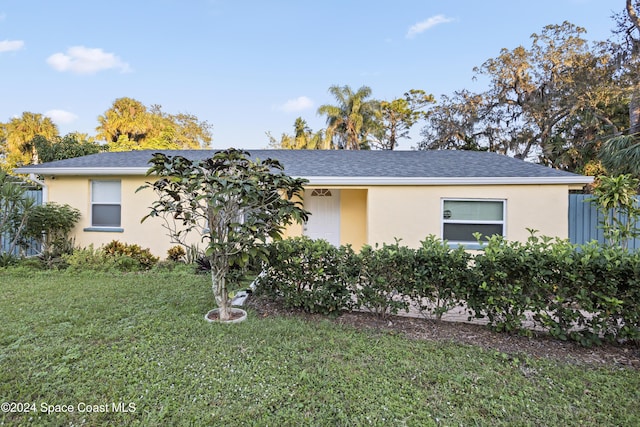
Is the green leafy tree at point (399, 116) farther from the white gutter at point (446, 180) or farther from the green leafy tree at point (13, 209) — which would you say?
the green leafy tree at point (13, 209)

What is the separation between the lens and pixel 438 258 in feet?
12.6

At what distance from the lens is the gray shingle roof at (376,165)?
297 inches

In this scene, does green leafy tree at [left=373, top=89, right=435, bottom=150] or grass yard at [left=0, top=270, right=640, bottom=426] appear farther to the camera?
green leafy tree at [left=373, top=89, right=435, bottom=150]

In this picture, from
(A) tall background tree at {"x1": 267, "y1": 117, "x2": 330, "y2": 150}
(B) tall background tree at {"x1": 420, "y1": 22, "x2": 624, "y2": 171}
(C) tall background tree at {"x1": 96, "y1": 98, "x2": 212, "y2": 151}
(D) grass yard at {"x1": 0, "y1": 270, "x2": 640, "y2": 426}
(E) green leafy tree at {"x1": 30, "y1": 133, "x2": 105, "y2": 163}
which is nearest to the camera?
(D) grass yard at {"x1": 0, "y1": 270, "x2": 640, "y2": 426}

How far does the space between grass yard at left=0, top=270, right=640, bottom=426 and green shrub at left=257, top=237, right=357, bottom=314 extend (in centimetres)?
39

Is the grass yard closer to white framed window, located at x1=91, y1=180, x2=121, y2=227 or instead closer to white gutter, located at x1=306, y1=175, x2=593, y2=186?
white gutter, located at x1=306, y1=175, x2=593, y2=186

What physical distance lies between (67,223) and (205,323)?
684 centimetres

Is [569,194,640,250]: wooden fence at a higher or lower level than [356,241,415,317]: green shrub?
higher

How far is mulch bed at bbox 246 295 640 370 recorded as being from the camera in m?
3.21

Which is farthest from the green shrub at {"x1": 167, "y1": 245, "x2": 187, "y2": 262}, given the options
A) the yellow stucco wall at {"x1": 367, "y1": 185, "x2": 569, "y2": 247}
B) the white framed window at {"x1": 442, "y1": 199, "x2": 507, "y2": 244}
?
the white framed window at {"x1": 442, "y1": 199, "x2": 507, "y2": 244}

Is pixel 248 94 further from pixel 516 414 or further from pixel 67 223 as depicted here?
pixel 516 414

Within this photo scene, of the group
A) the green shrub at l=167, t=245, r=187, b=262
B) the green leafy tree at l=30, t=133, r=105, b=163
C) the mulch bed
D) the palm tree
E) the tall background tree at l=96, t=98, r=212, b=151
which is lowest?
the mulch bed

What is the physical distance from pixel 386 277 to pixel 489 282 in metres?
1.28

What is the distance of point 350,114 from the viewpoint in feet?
76.4
